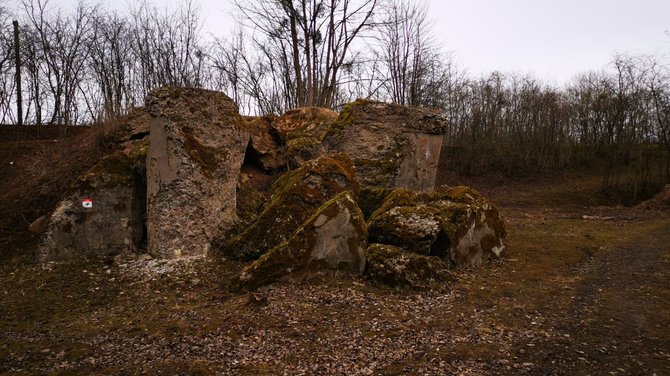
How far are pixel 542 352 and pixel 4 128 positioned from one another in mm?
21414

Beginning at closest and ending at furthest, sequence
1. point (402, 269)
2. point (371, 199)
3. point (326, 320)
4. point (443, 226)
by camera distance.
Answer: point (326, 320) → point (402, 269) → point (443, 226) → point (371, 199)

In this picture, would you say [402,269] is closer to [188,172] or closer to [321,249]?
[321,249]

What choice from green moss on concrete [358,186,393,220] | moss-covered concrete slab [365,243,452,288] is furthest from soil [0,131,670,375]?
green moss on concrete [358,186,393,220]

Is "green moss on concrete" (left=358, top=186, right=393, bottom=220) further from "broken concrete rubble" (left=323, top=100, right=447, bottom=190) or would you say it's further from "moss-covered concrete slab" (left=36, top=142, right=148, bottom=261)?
"moss-covered concrete slab" (left=36, top=142, right=148, bottom=261)

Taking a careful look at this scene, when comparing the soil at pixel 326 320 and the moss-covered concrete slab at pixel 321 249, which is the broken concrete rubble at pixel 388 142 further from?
the moss-covered concrete slab at pixel 321 249

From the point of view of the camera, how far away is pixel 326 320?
553 centimetres

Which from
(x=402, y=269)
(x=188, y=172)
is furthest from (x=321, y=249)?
(x=188, y=172)

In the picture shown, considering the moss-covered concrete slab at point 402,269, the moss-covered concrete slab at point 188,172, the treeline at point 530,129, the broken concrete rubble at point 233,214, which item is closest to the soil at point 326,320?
the moss-covered concrete slab at point 402,269

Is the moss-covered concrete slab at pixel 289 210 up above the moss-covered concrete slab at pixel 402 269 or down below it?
above

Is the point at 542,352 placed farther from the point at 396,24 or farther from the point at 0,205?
the point at 396,24

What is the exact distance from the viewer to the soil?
4402 mm

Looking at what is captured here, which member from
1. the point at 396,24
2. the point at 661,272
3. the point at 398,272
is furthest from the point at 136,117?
the point at 396,24

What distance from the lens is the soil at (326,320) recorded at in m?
4.40

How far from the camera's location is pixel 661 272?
826 cm
